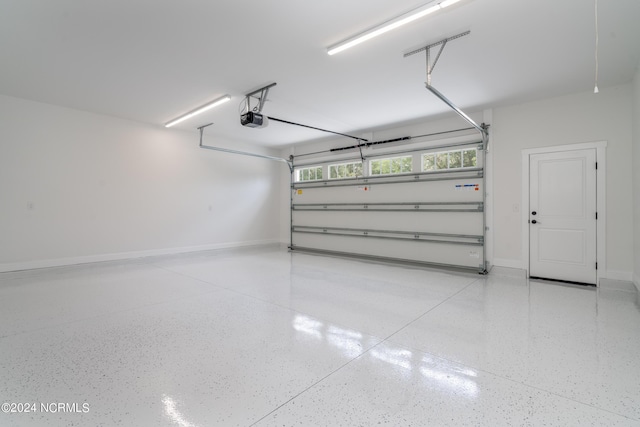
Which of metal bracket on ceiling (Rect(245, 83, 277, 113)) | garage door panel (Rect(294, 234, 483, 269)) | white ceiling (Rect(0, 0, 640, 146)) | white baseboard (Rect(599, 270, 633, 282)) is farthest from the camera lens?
garage door panel (Rect(294, 234, 483, 269))

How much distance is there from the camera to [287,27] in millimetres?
2967

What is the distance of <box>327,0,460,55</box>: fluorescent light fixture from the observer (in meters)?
2.60

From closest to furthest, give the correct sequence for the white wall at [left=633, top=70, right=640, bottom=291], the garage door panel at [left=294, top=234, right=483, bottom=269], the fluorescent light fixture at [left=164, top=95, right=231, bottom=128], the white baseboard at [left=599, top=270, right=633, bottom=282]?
the white wall at [left=633, top=70, right=640, bottom=291] → the white baseboard at [left=599, top=270, right=633, bottom=282] → the fluorescent light fixture at [left=164, top=95, right=231, bottom=128] → the garage door panel at [left=294, top=234, right=483, bottom=269]

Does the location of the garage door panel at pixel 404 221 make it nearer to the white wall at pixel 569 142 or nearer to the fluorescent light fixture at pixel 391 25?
the white wall at pixel 569 142

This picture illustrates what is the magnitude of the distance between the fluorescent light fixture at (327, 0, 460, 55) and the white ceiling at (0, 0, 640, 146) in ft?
0.21

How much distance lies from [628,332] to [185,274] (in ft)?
19.1

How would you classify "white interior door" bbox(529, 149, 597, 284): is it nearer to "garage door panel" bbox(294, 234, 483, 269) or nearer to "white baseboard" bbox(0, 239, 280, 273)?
"garage door panel" bbox(294, 234, 483, 269)

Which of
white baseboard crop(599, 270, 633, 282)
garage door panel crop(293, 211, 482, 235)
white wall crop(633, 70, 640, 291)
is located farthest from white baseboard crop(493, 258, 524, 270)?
white wall crop(633, 70, 640, 291)

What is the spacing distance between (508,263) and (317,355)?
14.4ft

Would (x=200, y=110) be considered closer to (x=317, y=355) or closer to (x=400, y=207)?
(x=400, y=207)

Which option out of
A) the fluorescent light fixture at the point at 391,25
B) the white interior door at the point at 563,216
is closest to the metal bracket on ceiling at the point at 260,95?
the fluorescent light fixture at the point at 391,25

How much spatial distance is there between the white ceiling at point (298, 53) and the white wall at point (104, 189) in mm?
616

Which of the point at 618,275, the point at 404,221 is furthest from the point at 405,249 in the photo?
the point at 618,275

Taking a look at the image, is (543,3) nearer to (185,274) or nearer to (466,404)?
(466,404)
